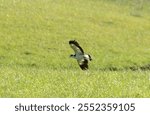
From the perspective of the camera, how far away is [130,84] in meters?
19.2

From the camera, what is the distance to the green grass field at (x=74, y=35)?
45509 millimetres

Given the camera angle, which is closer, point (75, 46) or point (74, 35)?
point (75, 46)

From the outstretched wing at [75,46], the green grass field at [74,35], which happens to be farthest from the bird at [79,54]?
the green grass field at [74,35]

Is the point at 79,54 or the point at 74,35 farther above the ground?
the point at 74,35

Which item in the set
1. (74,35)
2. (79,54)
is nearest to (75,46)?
(79,54)

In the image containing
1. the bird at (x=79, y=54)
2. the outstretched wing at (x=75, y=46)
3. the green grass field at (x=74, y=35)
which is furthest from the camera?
the green grass field at (x=74, y=35)

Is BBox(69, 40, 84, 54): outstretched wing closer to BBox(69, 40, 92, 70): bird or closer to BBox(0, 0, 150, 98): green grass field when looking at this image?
BBox(69, 40, 92, 70): bird

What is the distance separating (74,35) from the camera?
59.2 meters

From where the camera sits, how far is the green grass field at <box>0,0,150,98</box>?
1792 inches

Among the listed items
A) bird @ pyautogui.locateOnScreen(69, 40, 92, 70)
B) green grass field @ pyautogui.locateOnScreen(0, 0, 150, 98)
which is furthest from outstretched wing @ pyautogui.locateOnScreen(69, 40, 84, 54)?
green grass field @ pyautogui.locateOnScreen(0, 0, 150, 98)

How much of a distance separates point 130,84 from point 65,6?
2091 inches

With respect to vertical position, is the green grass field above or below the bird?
above

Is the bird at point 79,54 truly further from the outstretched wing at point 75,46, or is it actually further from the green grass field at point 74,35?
the green grass field at point 74,35

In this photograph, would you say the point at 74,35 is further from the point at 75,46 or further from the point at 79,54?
the point at 75,46
